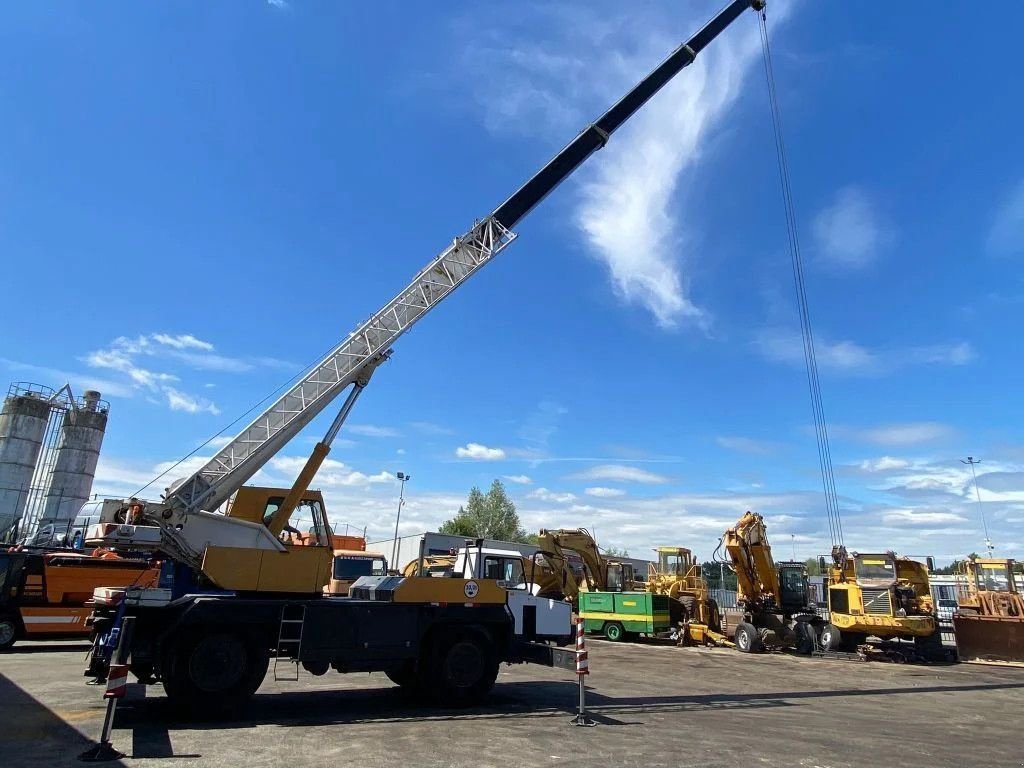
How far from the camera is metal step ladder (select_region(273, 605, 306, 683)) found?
29.9ft

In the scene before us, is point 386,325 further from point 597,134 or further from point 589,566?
point 589,566

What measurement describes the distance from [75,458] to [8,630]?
114ft

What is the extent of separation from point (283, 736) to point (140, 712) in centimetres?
256

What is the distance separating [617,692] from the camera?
12430 mm

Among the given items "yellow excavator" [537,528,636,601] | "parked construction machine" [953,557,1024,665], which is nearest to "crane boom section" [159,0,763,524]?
"yellow excavator" [537,528,636,601]

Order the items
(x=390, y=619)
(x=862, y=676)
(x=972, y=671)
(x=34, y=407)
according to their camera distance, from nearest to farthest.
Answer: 1. (x=390, y=619)
2. (x=862, y=676)
3. (x=972, y=671)
4. (x=34, y=407)

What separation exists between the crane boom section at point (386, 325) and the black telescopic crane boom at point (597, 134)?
2cm

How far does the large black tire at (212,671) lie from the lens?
28.4 feet

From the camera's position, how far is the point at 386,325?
13219 millimetres

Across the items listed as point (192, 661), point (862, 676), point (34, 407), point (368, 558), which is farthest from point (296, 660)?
point (34, 407)

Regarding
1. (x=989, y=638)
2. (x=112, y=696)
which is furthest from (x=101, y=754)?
(x=989, y=638)

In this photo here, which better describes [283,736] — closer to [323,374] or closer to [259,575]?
[259,575]

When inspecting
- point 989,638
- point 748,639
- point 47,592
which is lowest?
point 748,639

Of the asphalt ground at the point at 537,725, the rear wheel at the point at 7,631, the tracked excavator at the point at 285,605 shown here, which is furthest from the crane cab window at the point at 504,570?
the rear wheel at the point at 7,631
